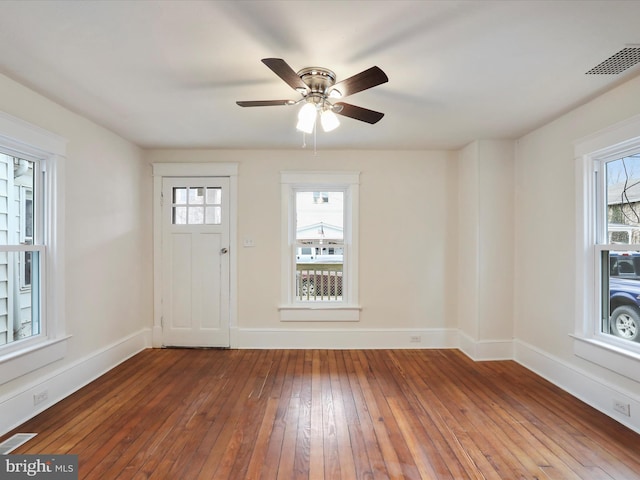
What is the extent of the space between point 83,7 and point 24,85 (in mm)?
1264

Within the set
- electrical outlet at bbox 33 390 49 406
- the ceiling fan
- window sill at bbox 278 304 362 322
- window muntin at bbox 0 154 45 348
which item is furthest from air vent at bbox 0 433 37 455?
the ceiling fan

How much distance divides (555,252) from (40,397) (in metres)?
4.52

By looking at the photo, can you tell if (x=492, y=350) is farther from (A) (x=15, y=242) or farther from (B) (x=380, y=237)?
(A) (x=15, y=242)

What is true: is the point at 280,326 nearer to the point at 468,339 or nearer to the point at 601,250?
the point at 468,339

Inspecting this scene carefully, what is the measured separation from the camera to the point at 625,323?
97.5 inches

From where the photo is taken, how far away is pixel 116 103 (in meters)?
2.65

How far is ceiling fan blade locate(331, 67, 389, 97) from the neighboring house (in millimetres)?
2464

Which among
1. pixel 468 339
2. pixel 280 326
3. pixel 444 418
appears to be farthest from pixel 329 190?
pixel 444 418

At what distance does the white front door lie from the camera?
3.97 meters

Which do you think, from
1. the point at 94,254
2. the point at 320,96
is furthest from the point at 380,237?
the point at 94,254

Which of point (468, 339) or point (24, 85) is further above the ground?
point (24, 85)

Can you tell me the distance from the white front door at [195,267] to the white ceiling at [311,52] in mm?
1178
